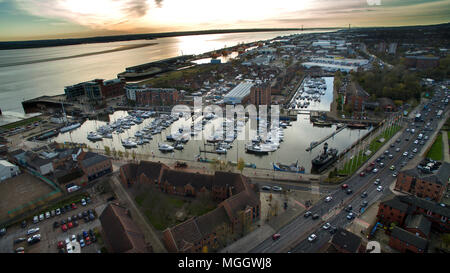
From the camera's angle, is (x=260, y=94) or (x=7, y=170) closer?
(x=7, y=170)

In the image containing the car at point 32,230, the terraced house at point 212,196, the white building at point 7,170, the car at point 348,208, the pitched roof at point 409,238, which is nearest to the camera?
the pitched roof at point 409,238

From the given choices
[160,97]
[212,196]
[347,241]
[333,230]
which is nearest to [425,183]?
[333,230]

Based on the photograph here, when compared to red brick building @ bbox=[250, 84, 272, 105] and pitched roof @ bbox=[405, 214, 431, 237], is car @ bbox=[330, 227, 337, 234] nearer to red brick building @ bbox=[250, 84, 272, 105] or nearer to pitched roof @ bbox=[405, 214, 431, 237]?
pitched roof @ bbox=[405, 214, 431, 237]

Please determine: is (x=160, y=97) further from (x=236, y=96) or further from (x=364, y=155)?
(x=364, y=155)

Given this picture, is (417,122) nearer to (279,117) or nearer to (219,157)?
(279,117)

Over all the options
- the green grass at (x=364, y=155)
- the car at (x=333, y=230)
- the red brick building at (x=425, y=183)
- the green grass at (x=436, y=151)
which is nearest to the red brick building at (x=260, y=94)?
the green grass at (x=364, y=155)

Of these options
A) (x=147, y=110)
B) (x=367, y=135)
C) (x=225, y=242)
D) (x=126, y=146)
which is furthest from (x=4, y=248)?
(x=367, y=135)

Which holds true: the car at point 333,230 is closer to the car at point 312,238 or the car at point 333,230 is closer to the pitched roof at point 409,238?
the car at point 312,238
